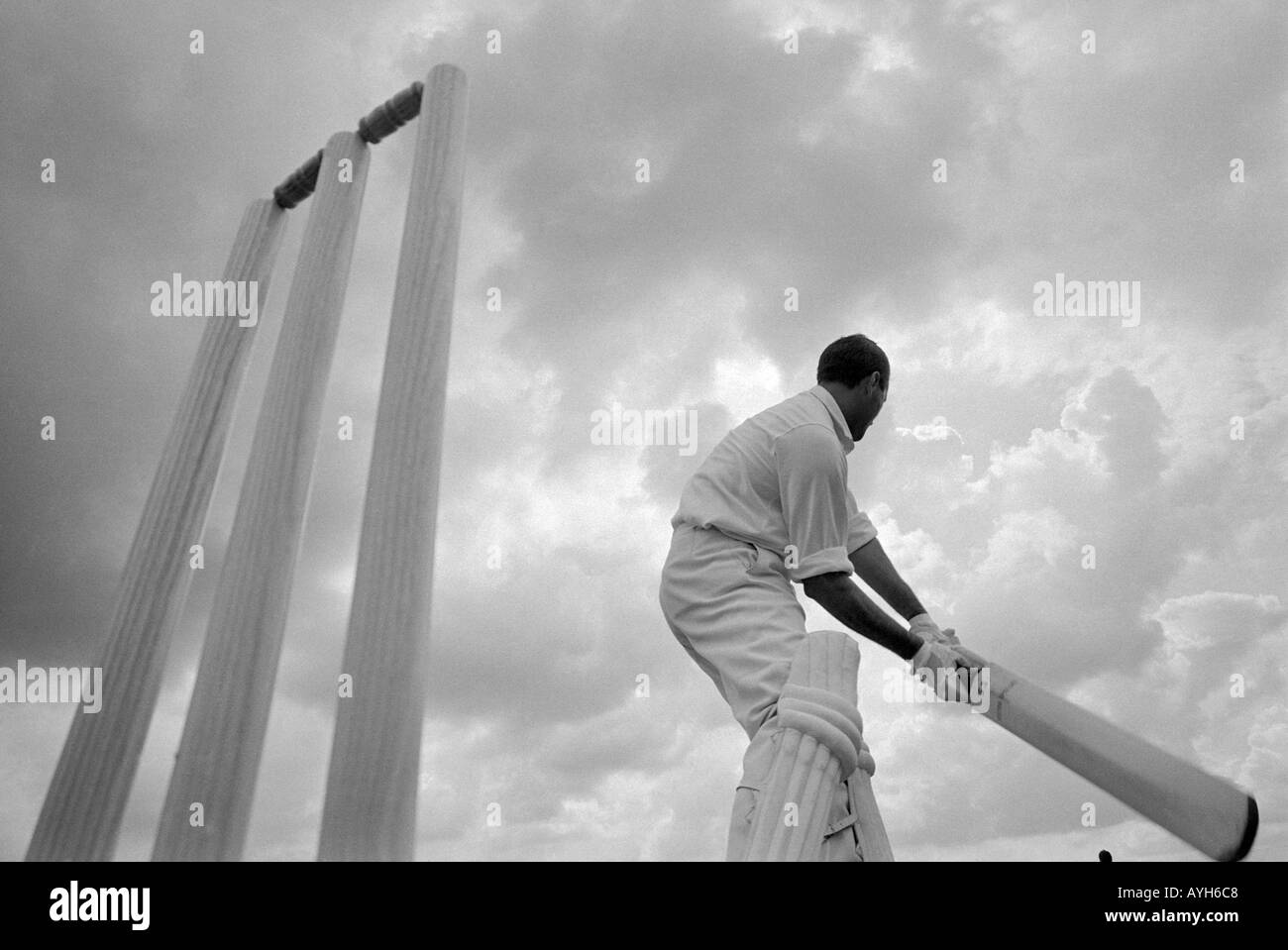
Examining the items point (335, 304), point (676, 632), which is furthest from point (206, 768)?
point (676, 632)

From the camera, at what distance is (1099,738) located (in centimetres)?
307

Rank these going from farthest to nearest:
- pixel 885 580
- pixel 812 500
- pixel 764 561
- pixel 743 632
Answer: pixel 885 580 < pixel 764 561 < pixel 812 500 < pixel 743 632

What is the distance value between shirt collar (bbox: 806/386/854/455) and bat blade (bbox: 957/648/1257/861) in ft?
4.00

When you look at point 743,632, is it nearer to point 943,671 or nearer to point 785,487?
point 785,487

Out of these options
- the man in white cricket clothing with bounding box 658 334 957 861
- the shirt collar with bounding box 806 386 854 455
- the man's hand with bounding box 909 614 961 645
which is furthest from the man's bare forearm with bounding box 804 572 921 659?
the shirt collar with bounding box 806 386 854 455

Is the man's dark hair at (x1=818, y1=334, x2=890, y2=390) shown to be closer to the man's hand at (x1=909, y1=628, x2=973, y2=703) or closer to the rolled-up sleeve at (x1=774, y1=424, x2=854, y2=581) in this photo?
the rolled-up sleeve at (x1=774, y1=424, x2=854, y2=581)

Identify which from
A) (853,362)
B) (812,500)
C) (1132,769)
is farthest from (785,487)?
(1132,769)

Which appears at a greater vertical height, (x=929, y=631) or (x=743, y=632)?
(x=929, y=631)

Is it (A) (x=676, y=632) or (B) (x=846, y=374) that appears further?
(B) (x=846, y=374)

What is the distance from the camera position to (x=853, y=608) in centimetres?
361

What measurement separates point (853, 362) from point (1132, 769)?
205 cm
